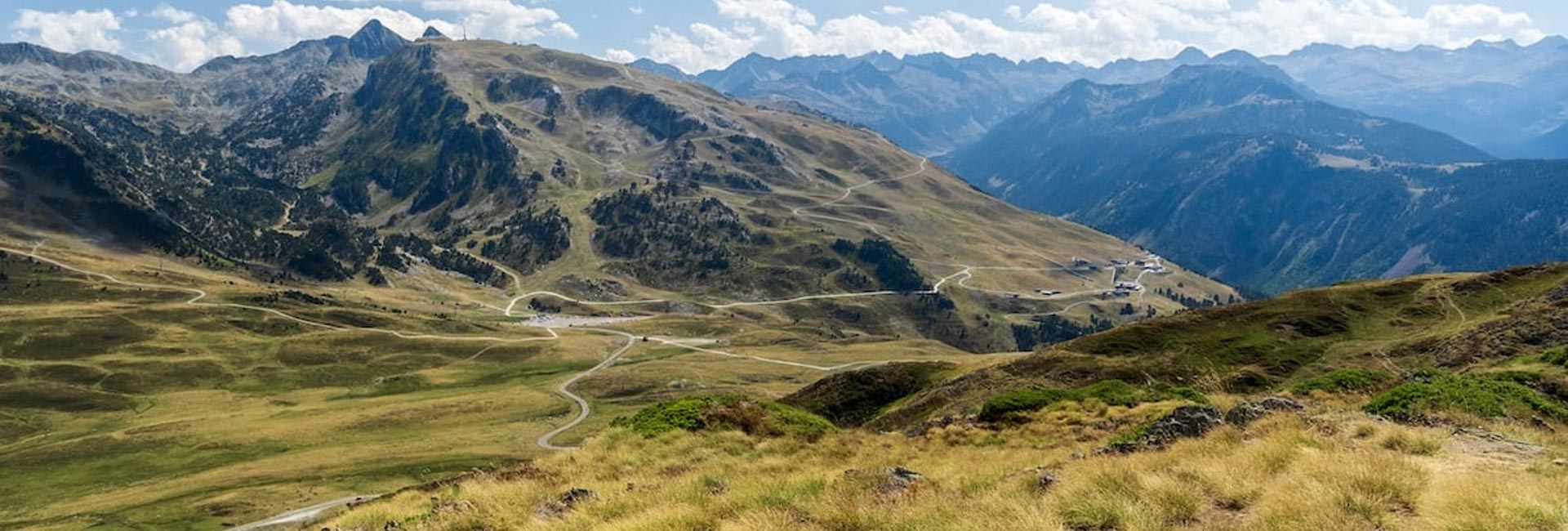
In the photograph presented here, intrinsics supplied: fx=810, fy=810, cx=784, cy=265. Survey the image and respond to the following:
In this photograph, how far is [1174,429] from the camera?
69.6 ft

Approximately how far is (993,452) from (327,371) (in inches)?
7488

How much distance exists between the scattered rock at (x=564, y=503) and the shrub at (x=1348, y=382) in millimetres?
25431

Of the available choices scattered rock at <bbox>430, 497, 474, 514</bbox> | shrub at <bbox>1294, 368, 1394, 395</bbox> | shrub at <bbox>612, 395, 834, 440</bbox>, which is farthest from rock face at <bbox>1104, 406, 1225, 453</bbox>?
scattered rock at <bbox>430, 497, 474, 514</bbox>

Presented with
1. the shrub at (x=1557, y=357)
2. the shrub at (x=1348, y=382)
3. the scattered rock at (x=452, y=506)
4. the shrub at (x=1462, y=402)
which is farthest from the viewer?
the shrub at (x=1557, y=357)

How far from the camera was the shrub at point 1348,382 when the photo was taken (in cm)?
2936

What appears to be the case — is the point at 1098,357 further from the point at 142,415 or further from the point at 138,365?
the point at 138,365

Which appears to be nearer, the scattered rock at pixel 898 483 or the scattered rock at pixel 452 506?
the scattered rock at pixel 898 483

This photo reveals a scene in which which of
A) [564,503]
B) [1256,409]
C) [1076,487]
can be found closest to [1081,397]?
[1256,409]

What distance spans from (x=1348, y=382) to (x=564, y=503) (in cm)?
2849

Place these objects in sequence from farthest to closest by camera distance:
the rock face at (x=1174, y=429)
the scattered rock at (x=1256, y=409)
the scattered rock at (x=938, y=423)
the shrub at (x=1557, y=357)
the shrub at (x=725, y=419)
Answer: the scattered rock at (x=938, y=423) → the shrub at (x=1557, y=357) → the shrub at (x=725, y=419) → the scattered rock at (x=1256, y=409) → the rock face at (x=1174, y=429)

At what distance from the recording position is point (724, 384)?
550ft

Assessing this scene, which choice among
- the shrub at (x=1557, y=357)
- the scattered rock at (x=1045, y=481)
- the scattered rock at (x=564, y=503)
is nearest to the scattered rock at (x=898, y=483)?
Answer: the scattered rock at (x=1045, y=481)

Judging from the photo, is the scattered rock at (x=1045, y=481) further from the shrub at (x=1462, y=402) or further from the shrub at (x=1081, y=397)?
the shrub at (x=1081, y=397)

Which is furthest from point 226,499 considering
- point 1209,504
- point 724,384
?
point 1209,504
